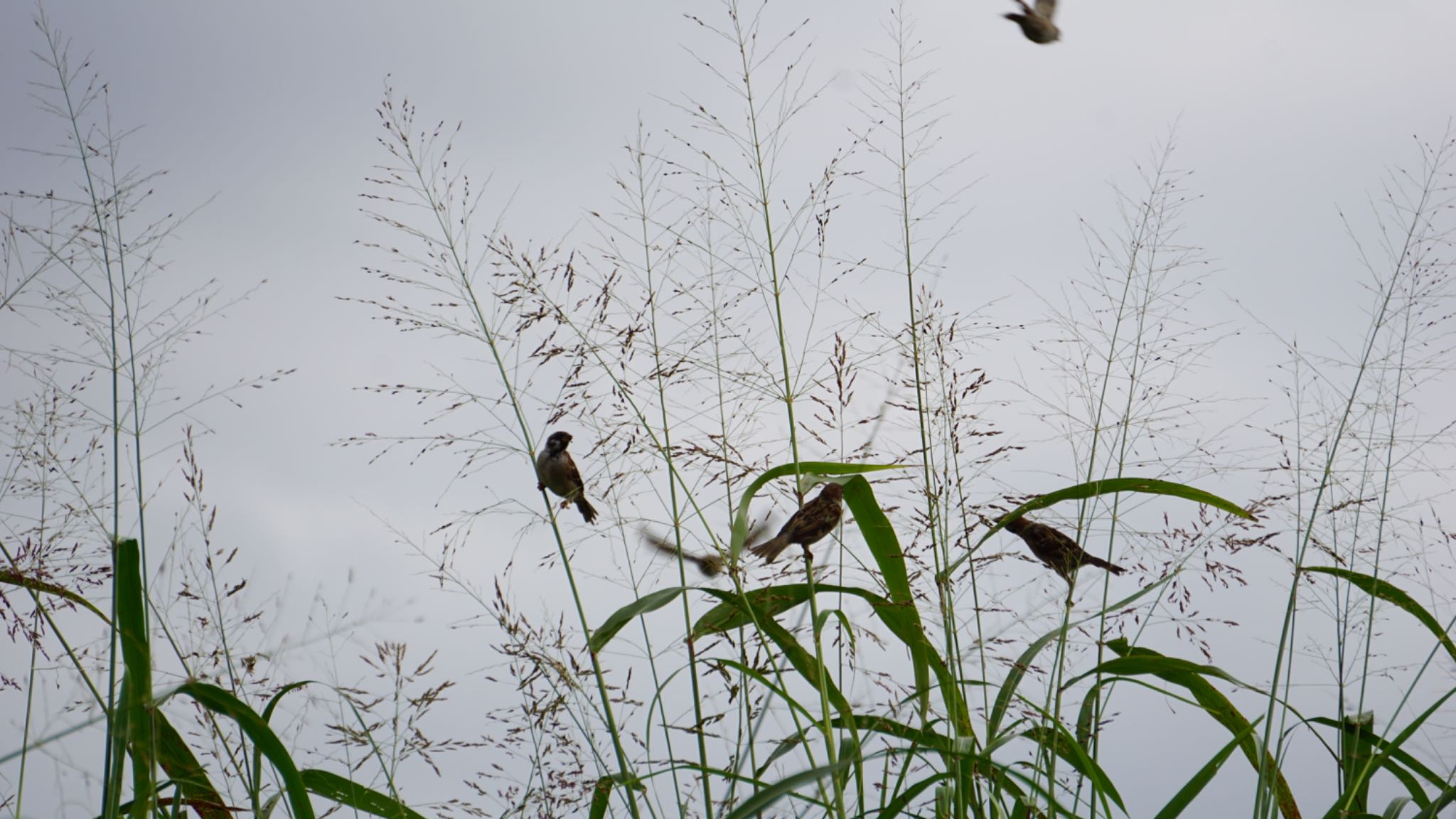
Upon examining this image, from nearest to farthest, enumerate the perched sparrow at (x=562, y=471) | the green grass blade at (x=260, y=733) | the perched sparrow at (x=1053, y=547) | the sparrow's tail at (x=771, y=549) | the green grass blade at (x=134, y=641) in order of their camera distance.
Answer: the green grass blade at (x=134, y=641) → the green grass blade at (x=260, y=733) → the sparrow's tail at (x=771, y=549) → the perched sparrow at (x=1053, y=547) → the perched sparrow at (x=562, y=471)

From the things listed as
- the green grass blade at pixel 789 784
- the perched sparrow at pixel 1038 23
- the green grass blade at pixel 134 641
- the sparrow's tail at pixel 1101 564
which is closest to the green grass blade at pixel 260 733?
the green grass blade at pixel 134 641

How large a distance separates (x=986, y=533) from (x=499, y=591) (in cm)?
89

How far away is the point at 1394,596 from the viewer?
2025 mm

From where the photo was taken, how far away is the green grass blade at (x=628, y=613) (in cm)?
173

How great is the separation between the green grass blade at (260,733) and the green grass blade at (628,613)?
0.45 meters

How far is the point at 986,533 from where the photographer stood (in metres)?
1.96

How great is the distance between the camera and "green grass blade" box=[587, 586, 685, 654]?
68.0 inches

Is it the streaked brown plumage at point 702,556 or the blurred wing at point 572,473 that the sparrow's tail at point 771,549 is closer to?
the streaked brown plumage at point 702,556

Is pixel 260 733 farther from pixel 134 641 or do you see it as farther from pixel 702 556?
pixel 702 556

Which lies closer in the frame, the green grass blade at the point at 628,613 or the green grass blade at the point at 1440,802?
Answer: the green grass blade at the point at 1440,802

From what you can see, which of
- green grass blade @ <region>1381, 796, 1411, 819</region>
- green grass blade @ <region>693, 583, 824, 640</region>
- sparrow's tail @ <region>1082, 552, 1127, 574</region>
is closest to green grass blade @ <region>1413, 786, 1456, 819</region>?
green grass blade @ <region>1381, 796, 1411, 819</region>

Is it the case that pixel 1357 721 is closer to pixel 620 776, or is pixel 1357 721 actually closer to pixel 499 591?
pixel 620 776

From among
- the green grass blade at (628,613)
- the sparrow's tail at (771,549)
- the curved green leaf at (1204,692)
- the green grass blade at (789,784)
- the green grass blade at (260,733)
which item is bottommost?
the green grass blade at (789,784)

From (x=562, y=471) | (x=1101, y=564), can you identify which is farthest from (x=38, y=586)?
(x=1101, y=564)
